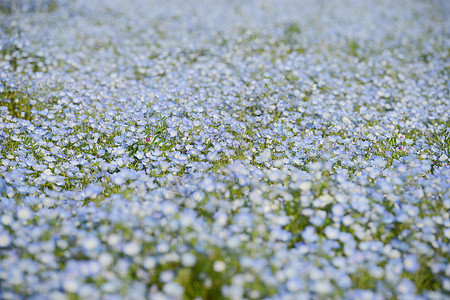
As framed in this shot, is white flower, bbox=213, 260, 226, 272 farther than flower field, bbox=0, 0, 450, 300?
No

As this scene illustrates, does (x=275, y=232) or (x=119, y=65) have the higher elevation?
(x=119, y=65)

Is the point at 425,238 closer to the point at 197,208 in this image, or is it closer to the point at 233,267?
the point at 233,267

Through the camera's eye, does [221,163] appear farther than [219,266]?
Yes

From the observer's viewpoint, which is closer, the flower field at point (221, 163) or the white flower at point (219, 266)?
the white flower at point (219, 266)

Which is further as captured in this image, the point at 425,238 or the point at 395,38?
the point at 395,38

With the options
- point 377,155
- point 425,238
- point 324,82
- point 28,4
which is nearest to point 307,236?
point 425,238

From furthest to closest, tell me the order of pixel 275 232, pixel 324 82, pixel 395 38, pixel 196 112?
pixel 395 38, pixel 324 82, pixel 196 112, pixel 275 232

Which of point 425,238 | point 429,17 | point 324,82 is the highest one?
point 429,17

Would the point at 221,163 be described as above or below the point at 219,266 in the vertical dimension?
below
